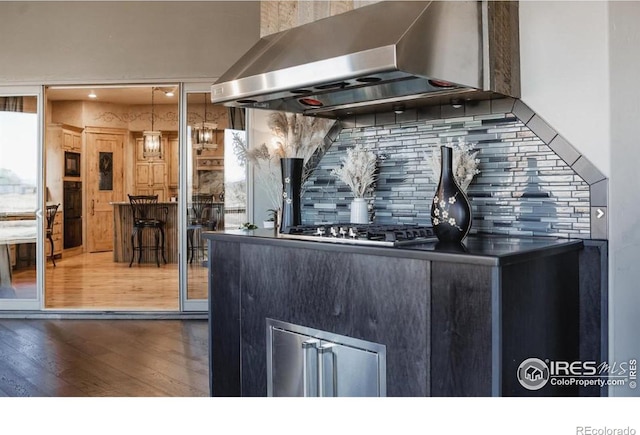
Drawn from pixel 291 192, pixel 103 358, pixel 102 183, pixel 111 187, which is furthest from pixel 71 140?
pixel 291 192

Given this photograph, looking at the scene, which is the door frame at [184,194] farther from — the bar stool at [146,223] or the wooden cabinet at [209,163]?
the bar stool at [146,223]

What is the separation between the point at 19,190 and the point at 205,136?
2.00 metres

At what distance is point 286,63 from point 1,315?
454 centimetres

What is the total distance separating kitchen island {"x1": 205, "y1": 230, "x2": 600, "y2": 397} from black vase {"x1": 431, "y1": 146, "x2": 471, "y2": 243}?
0.07 metres

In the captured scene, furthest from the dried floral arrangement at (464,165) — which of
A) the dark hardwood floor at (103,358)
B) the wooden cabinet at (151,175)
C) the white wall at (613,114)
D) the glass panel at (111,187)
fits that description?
the wooden cabinet at (151,175)

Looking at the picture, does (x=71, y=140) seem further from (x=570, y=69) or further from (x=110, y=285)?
(x=570, y=69)

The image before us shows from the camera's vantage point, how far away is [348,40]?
213 cm

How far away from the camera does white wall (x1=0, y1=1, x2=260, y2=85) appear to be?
5270 mm

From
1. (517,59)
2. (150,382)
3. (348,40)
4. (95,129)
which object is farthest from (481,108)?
(95,129)

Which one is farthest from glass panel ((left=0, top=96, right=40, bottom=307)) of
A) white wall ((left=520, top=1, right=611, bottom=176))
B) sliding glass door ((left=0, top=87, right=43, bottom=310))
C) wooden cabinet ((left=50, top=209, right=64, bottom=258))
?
white wall ((left=520, top=1, right=611, bottom=176))

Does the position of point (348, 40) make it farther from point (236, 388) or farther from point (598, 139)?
point (236, 388)

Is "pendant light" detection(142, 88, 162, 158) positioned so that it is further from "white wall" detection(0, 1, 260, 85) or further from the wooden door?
"white wall" detection(0, 1, 260, 85)

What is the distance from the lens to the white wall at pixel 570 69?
2047 mm

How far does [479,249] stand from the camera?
5.76 feet
